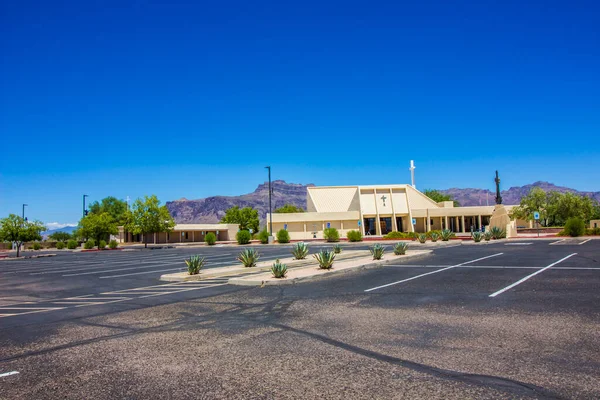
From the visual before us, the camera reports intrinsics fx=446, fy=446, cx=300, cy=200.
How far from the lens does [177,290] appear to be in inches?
527

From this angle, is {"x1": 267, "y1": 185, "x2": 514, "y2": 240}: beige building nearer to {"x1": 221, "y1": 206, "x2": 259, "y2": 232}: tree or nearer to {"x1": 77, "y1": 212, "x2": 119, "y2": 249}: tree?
{"x1": 221, "y1": 206, "x2": 259, "y2": 232}: tree

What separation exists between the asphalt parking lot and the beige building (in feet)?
183

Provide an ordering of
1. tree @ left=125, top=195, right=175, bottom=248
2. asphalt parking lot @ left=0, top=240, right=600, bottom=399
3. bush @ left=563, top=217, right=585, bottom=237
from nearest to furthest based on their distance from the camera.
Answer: asphalt parking lot @ left=0, top=240, right=600, bottom=399
bush @ left=563, top=217, right=585, bottom=237
tree @ left=125, top=195, right=175, bottom=248

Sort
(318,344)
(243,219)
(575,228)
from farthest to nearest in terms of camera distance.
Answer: (243,219), (575,228), (318,344)

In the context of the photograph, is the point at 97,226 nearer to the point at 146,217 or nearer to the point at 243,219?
the point at 146,217

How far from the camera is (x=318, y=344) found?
643 centimetres

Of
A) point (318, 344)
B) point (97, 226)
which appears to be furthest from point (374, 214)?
point (318, 344)

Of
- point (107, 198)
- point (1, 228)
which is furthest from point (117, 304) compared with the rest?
point (107, 198)

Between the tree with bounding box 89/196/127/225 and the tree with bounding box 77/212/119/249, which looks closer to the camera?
the tree with bounding box 77/212/119/249

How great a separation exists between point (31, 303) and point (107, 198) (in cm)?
10703

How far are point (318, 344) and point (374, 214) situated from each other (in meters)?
66.4

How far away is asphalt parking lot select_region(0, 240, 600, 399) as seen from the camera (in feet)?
15.6

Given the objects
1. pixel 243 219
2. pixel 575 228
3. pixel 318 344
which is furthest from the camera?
pixel 243 219

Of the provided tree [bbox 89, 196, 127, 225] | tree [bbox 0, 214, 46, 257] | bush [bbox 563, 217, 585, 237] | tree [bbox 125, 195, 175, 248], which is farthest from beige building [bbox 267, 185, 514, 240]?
tree [bbox 89, 196, 127, 225]
